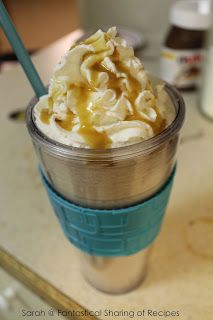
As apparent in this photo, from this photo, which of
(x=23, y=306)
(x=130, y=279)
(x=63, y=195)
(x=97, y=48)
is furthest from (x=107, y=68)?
(x=23, y=306)

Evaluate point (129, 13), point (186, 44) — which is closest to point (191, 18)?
point (186, 44)

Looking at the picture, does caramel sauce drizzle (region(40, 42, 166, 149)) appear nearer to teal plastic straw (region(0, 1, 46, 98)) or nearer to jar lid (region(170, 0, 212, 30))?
teal plastic straw (region(0, 1, 46, 98))

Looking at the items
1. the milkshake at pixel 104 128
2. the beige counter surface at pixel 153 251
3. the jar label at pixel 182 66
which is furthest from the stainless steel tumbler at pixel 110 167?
the jar label at pixel 182 66

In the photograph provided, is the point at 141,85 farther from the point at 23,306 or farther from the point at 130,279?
the point at 23,306

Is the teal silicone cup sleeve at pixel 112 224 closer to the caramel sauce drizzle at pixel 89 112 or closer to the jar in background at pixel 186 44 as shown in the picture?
the caramel sauce drizzle at pixel 89 112

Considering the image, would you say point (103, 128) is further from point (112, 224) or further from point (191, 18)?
point (191, 18)

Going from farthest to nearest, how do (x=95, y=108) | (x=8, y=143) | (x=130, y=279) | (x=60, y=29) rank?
1. (x=60, y=29)
2. (x=8, y=143)
3. (x=130, y=279)
4. (x=95, y=108)

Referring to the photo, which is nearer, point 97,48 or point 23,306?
point 97,48
